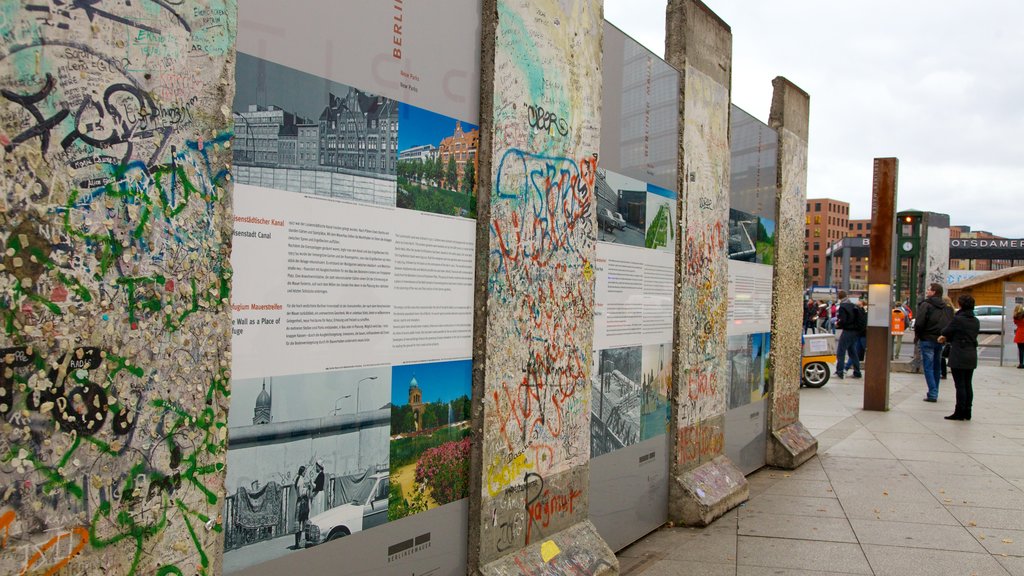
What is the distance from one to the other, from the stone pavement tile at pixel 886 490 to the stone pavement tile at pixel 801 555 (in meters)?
1.84

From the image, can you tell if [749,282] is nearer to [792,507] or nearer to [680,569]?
[792,507]

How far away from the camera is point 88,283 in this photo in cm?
237

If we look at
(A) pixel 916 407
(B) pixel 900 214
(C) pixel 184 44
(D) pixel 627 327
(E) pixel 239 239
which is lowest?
(A) pixel 916 407

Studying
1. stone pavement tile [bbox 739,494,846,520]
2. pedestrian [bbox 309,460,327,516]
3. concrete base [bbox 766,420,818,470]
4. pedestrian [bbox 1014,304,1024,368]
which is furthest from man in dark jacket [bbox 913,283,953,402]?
pedestrian [bbox 309,460,327,516]

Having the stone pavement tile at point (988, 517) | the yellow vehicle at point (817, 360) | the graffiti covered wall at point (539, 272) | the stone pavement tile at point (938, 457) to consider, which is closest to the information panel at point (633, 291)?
the graffiti covered wall at point (539, 272)

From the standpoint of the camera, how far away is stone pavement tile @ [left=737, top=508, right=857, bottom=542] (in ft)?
21.7

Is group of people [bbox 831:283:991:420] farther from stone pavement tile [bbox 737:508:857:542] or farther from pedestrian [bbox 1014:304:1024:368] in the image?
stone pavement tile [bbox 737:508:857:542]

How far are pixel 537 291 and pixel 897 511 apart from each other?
15.6 feet

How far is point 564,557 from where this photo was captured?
15.9 ft

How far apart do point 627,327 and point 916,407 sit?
36.2 feet

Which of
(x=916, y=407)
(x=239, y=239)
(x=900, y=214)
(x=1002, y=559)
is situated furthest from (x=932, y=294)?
(x=239, y=239)

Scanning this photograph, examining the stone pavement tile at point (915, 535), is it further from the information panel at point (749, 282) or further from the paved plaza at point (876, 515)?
the information panel at point (749, 282)

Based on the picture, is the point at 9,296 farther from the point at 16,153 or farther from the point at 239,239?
the point at 239,239

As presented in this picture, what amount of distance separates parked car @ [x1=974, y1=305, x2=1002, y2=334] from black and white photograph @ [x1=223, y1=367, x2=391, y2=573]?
40.2 m
